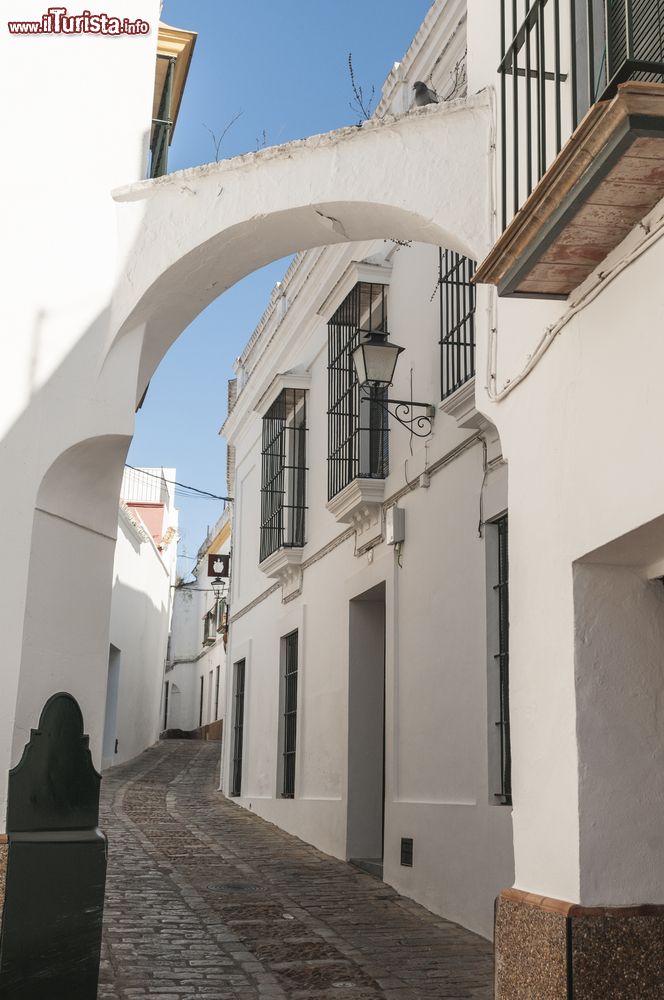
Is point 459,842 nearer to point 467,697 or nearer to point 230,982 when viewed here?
point 467,697

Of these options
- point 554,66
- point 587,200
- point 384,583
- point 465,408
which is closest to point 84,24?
point 554,66

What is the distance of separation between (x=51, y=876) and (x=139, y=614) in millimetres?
18874

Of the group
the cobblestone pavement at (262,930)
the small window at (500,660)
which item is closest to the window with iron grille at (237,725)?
the cobblestone pavement at (262,930)

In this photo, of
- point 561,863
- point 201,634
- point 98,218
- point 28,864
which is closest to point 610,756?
point 561,863

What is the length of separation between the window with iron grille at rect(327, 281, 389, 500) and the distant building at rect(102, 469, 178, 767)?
5869 mm

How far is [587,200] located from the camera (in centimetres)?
316

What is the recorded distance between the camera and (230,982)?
5363mm

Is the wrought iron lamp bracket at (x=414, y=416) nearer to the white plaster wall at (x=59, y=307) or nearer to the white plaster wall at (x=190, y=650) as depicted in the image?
the white plaster wall at (x=59, y=307)

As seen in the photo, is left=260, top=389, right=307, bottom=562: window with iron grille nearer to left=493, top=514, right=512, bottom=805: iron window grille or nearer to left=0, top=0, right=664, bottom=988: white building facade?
left=0, top=0, right=664, bottom=988: white building facade

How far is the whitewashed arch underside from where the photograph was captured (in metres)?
4.88

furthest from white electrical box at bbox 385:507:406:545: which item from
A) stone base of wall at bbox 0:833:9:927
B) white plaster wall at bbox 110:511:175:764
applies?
white plaster wall at bbox 110:511:175:764

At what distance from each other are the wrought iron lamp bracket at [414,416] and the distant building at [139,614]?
24.0 feet

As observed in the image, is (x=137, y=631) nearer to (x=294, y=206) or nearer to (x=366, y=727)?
(x=366, y=727)

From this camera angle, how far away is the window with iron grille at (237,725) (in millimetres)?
15102
